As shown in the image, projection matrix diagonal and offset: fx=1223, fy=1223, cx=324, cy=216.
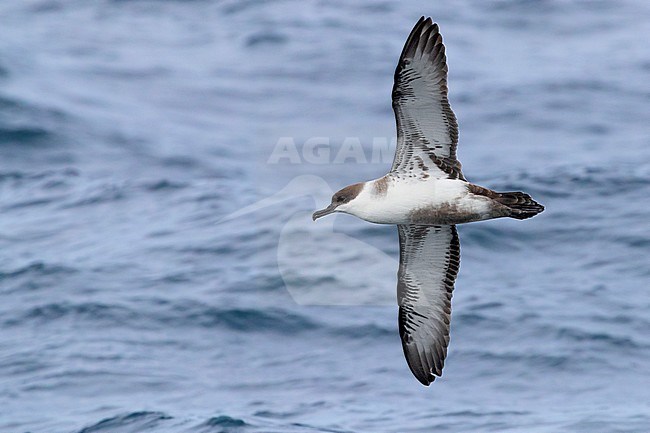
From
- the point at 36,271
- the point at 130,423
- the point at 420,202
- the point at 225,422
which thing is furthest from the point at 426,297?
the point at 36,271

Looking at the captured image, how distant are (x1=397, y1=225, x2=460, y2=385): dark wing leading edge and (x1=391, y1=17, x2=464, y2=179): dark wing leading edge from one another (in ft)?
3.32

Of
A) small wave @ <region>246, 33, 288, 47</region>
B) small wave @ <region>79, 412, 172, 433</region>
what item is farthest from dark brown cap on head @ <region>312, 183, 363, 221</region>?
small wave @ <region>246, 33, 288, 47</region>

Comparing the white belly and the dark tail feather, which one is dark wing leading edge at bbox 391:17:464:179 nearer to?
the white belly

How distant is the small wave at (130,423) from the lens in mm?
13406

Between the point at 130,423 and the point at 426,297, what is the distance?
4405 mm

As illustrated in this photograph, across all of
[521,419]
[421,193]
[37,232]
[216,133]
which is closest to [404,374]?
[521,419]

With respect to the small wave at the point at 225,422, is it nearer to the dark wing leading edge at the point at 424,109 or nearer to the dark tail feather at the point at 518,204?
the dark wing leading edge at the point at 424,109

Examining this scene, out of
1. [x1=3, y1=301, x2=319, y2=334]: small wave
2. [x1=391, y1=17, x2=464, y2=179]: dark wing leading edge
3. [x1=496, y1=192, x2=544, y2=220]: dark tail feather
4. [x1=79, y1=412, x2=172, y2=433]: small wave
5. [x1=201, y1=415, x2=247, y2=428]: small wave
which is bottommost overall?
[x1=79, y1=412, x2=172, y2=433]: small wave

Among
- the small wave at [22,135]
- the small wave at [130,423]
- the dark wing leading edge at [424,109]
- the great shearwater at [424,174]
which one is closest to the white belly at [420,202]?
the great shearwater at [424,174]

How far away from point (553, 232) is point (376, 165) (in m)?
3.45

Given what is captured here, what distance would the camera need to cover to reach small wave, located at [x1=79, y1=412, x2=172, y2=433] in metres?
13.4

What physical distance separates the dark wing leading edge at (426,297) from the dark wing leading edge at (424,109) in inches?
39.9

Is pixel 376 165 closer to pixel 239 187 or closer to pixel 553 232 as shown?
pixel 239 187

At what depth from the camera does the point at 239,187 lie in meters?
19.5
